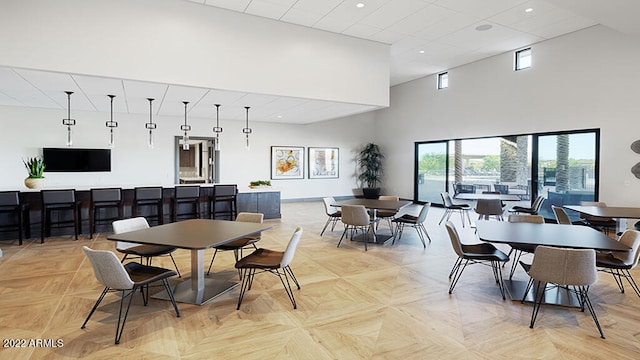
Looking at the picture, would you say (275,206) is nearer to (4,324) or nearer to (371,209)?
(371,209)

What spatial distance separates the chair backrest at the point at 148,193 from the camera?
6797 mm

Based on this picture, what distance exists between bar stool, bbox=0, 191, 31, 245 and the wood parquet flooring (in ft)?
5.21

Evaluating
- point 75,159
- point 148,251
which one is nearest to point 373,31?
point 148,251

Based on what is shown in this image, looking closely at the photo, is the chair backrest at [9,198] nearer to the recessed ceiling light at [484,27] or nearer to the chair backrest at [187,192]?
the chair backrest at [187,192]

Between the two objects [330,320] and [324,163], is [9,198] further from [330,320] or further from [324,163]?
[324,163]

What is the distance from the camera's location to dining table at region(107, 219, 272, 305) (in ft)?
10.7

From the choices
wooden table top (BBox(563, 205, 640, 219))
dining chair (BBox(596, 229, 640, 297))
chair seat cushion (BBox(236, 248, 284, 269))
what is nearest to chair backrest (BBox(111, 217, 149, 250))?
chair seat cushion (BBox(236, 248, 284, 269))

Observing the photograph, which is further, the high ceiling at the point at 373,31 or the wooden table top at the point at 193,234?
the high ceiling at the point at 373,31

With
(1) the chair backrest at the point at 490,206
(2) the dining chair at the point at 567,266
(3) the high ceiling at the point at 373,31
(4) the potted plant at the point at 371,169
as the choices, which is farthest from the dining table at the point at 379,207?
(4) the potted plant at the point at 371,169

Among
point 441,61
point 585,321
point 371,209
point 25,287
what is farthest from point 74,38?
point 441,61

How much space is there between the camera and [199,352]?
2.64 meters

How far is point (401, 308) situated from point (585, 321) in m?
1.64

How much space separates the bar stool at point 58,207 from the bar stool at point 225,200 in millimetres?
2521

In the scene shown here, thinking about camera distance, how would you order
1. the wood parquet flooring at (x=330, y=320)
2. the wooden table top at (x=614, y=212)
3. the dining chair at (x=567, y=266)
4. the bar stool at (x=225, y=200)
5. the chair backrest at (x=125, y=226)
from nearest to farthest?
the wood parquet flooring at (x=330, y=320) < the dining chair at (x=567, y=266) < the chair backrest at (x=125, y=226) < the wooden table top at (x=614, y=212) < the bar stool at (x=225, y=200)
